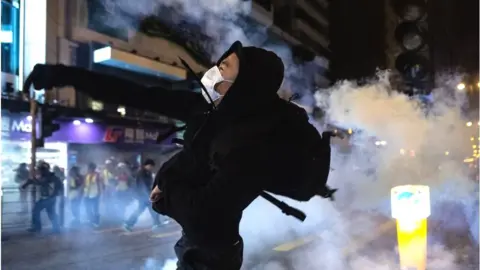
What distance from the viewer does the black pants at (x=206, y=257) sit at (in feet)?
3.55

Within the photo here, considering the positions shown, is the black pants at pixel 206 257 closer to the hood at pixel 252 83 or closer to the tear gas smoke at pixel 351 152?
the hood at pixel 252 83

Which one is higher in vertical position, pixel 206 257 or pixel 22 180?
pixel 22 180

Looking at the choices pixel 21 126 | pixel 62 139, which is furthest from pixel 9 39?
pixel 62 139

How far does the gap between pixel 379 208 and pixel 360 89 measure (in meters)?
2.00

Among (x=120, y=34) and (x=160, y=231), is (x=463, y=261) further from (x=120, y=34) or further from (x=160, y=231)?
(x=120, y=34)

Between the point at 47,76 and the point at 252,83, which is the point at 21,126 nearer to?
the point at 47,76

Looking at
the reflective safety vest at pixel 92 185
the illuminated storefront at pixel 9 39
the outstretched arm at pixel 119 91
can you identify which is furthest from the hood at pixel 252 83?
the reflective safety vest at pixel 92 185

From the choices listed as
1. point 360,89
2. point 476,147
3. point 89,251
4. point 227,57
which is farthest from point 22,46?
point 476,147

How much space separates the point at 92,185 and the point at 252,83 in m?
5.64

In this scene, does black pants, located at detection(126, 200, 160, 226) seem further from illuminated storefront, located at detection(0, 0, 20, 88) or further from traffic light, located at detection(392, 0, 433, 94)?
traffic light, located at detection(392, 0, 433, 94)

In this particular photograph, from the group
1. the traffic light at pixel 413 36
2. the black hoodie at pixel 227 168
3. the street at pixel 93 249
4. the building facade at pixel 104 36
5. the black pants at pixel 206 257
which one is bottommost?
the street at pixel 93 249

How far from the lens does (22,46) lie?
Result: 409 centimetres

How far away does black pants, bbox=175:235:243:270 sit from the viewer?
3.55ft

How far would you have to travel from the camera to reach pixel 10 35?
13.4ft
